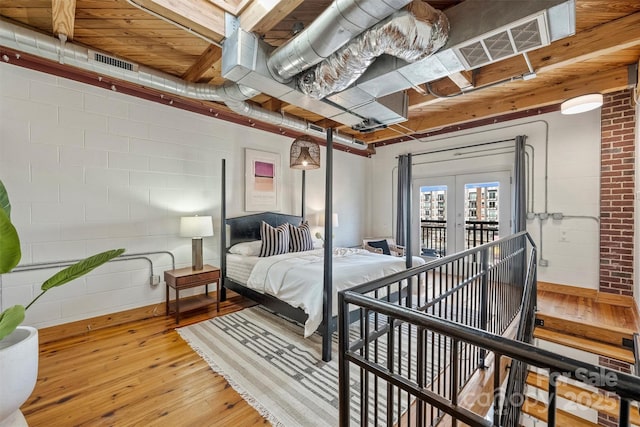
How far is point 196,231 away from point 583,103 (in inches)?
180

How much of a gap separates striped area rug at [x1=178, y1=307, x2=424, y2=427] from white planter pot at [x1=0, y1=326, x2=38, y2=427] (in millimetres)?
1118

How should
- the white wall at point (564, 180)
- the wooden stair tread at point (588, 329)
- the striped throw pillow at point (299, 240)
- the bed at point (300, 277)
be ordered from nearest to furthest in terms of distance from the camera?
1. the bed at point (300, 277)
2. the wooden stair tread at point (588, 329)
3. the white wall at point (564, 180)
4. the striped throw pillow at point (299, 240)

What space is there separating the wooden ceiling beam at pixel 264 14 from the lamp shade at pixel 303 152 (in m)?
1.77

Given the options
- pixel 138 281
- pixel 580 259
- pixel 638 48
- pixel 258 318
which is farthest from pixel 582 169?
pixel 138 281

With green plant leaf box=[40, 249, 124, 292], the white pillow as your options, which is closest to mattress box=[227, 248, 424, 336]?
the white pillow

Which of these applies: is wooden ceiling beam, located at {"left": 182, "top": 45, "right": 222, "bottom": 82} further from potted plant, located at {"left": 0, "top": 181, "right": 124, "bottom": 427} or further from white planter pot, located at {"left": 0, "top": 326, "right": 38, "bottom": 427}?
white planter pot, located at {"left": 0, "top": 326, "right": 38, "bottom": 427}

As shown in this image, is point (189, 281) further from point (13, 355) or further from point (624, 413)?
point (624, 413)

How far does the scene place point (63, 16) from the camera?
A: 6.66 ft

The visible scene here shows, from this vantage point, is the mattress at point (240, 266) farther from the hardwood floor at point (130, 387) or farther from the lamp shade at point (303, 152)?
the lamp shade at point (303, 152)

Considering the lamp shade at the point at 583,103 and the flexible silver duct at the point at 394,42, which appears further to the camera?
the lamp shade at the point at 583,103

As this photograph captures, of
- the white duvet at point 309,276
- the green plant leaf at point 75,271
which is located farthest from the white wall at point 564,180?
the green plant leaf at point 75,271

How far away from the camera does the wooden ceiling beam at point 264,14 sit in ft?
5.98

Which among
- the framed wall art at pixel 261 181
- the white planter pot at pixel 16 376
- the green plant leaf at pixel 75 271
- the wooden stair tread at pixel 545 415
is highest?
the framed wall art at pixel 261 181

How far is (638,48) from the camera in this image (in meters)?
2.69
